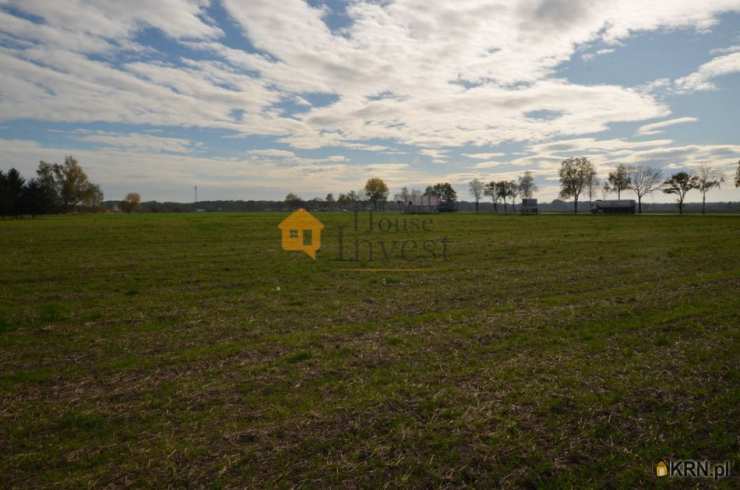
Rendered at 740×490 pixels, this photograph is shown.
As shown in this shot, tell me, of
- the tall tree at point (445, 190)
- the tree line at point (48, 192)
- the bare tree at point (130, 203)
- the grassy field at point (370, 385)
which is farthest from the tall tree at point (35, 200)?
the tall tree at point (445, 190)

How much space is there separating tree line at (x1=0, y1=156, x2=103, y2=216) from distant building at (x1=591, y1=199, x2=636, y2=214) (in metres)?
140

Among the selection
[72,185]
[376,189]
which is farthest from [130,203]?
[376,189]

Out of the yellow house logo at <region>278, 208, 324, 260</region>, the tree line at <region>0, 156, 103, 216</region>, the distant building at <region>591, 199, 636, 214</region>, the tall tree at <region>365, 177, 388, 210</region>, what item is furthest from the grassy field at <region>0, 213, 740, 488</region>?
the tall tree at <region>365, 177, 388, 210</region>

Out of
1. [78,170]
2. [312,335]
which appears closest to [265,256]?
[312,335]

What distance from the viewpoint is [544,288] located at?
580 inches

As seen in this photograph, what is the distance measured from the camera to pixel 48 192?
308 feet

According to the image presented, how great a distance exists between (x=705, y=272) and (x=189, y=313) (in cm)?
2009

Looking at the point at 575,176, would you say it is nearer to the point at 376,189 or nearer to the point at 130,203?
the point at 376,189

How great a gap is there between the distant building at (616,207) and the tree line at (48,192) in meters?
140

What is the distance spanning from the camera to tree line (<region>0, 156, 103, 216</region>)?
85669 millimetres

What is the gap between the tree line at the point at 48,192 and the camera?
85.7 meters

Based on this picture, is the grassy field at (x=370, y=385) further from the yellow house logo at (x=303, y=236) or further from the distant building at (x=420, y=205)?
the distant building at (x=420, y=205)

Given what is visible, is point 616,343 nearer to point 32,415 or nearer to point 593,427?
point 593,427

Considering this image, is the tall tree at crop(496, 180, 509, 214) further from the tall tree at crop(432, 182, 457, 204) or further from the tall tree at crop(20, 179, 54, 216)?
the tall tree at crop(20, 179, 54, 216)
